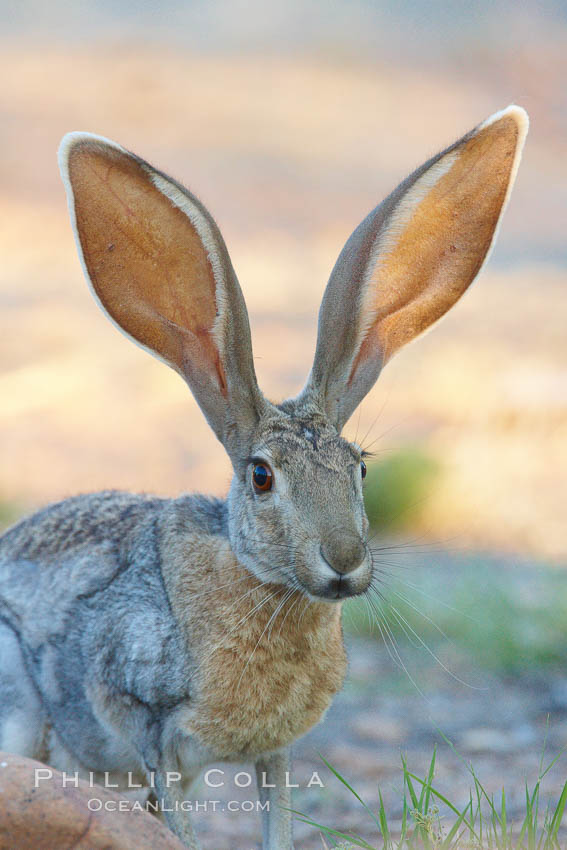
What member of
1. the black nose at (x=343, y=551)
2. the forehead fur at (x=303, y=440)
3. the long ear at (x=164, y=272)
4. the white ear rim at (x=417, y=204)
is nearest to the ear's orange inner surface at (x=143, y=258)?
the long ear at (x=164, y=272)

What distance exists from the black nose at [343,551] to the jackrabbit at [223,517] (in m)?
0.01

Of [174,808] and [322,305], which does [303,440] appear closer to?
[322,305]

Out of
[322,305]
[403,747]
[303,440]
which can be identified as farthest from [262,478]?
[403,747]

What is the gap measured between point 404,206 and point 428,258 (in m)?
0.41

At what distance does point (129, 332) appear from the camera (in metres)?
5.30

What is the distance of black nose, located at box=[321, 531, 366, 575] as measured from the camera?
4.47 meters

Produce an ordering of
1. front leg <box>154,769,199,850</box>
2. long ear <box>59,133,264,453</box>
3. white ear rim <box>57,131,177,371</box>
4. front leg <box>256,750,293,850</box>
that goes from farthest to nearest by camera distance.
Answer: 1. front leg <box>256,750,293,850</box>
2. front leg <box>154,769,199,850</box>
3. long ear <box>59,133,264,453</box>
4. white ear rim <box>57,131,177,371</box>

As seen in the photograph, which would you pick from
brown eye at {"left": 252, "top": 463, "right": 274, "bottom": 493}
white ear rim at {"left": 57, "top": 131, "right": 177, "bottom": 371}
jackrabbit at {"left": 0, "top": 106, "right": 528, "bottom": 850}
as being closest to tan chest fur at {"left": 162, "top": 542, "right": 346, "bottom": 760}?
jackrabbit at {"left": 0, "top": 106, "right": 528, "bottom": 850}

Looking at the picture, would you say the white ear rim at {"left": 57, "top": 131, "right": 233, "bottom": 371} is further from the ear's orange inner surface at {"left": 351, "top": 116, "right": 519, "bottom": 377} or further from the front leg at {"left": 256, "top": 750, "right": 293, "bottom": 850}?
the front leg at {"left": 256, "top": 750, "right": 293, "bottom": 850}

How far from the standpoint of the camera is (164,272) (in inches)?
208

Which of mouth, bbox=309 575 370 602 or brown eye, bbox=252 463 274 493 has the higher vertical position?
brown eye, bbox=252 463 274 493

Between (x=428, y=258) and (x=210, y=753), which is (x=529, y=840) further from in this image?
(x=428, y=258)

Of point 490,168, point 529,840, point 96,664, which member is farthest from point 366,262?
point 529,840

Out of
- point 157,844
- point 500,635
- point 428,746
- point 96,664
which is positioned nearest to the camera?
point 157,844
